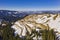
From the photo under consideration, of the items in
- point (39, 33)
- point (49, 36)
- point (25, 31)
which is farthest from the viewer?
point (25, 31)

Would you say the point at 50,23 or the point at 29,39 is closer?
the point at 29,39

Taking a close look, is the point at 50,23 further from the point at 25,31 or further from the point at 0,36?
the point at 0,36

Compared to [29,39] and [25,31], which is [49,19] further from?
[29,39]

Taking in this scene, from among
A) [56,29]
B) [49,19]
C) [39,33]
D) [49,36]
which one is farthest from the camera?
[49,19]

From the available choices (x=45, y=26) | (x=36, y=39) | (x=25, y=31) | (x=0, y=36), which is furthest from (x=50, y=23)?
(x=0, y=36)

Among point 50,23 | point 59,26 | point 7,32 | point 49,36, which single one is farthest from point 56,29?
point 7,32

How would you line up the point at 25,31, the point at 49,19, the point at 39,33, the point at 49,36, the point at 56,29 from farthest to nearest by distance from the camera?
the point at 49,19 < the point at 25,31 < the point at 56,29 < the point at 39,33 < the point at 49,36

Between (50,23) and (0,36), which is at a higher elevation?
(50,23)

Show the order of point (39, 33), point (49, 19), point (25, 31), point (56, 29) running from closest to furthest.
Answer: point (39, 33), point (56, 29), point (25, 31), point (49, 19)

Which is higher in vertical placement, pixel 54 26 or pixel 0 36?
pixel 54 26
